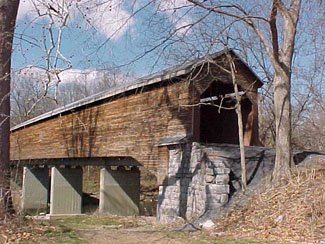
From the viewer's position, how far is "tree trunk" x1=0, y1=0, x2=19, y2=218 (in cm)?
742

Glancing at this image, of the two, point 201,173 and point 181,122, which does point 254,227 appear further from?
point 181,122

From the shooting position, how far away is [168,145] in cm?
1169

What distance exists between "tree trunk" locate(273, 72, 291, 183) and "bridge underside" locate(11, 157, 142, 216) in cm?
638

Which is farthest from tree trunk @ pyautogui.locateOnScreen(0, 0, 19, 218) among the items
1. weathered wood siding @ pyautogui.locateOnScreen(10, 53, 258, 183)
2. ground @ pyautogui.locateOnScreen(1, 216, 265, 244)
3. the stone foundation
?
the stone foundation

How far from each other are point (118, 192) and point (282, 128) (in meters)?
9.92

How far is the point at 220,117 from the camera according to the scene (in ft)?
50.8

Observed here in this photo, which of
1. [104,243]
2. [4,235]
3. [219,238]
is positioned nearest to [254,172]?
[219,238]

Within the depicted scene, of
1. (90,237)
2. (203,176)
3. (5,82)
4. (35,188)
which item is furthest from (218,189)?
(35,188)

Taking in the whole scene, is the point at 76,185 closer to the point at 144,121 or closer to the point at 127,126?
the point at 127,126

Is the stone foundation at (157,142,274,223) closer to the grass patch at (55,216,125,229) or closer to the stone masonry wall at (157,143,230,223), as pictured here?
the stone masonry wall at (157,143,230,223)

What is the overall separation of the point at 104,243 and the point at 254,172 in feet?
15.3

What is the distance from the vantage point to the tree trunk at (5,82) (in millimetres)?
7418

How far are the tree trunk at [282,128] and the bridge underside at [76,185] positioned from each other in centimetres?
638

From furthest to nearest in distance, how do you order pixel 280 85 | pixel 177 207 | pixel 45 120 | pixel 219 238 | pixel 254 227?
pixel 45 120, pixel 177 207, pixel 280 85, pixel 254 227, pixel 219 238
